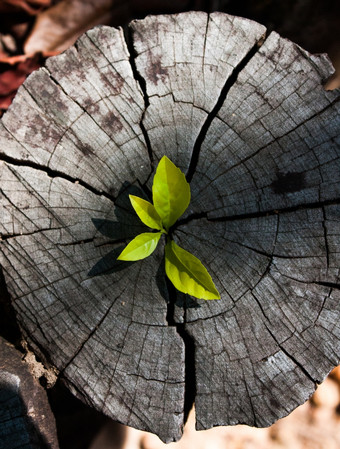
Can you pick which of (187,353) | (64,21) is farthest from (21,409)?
(64,21)

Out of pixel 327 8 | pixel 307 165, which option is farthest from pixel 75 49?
pixel 327 8

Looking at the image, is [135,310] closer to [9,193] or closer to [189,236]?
[189,236]

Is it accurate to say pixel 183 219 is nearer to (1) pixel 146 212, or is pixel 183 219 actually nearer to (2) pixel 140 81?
(1) pixel 146 212

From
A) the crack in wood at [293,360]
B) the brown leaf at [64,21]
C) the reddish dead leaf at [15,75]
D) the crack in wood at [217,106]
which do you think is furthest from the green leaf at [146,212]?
the brown leaf at [64,21]

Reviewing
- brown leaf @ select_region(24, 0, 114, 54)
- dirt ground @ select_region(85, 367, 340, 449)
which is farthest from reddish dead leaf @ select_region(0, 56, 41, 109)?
dirt ground @ select_region(85, 367, 340, 449)

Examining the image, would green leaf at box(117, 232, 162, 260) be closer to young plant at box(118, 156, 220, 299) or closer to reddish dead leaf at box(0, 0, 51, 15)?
young plant at box(118, 156, 220, 299)
